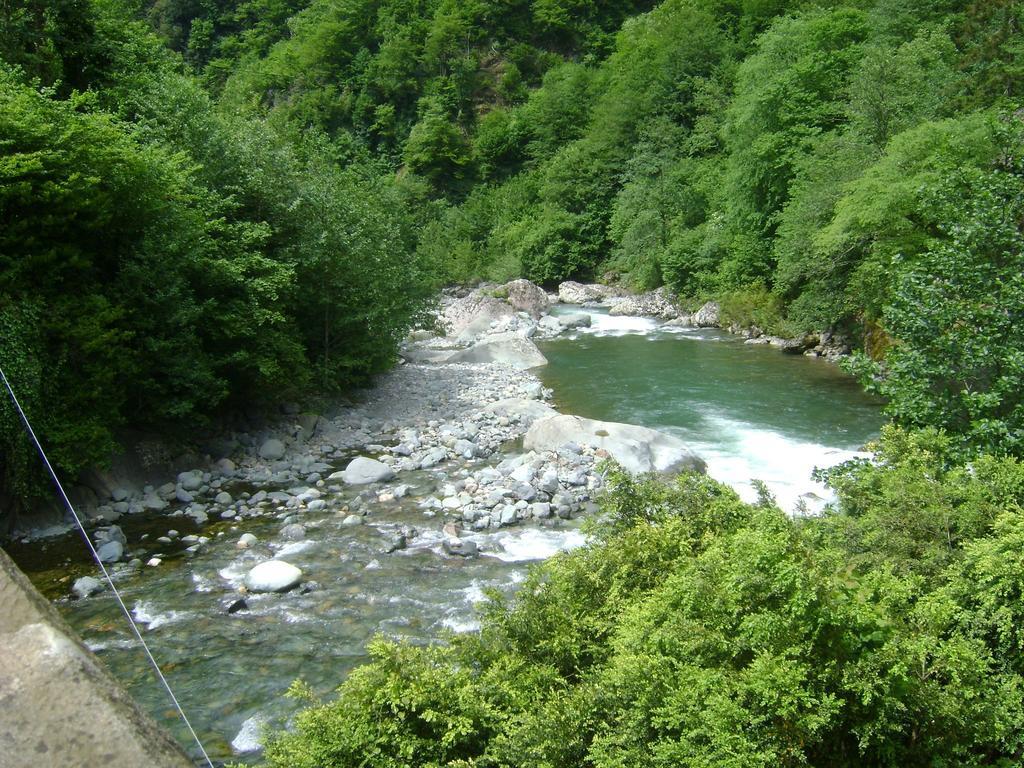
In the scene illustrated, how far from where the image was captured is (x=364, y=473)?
14141mm

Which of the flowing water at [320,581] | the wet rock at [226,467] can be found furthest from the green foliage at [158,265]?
the flowing water at [320,581]

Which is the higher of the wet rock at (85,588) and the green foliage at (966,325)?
the green foliage at (966,325)

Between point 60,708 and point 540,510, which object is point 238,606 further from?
point 60,708

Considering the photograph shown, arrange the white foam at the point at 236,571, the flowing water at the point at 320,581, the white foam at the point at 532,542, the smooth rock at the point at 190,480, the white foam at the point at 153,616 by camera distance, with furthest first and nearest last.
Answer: the smooth rock at the point at 190,480 → the white foam at the point at 532,542 → the white foam at the point at 236,571 → the white foam at the point at 153,616 → the flowing water at the point at 320,581

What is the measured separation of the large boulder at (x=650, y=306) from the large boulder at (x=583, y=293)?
230 centimetres

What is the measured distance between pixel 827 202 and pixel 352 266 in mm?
14305

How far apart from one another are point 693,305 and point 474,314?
32.4 ft

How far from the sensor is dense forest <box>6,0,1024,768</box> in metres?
4.27

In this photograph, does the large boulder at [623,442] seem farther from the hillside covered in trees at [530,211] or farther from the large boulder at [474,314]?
the large boulder at [474,314]

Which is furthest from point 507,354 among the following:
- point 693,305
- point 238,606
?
point 238,606

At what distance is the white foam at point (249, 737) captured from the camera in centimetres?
669

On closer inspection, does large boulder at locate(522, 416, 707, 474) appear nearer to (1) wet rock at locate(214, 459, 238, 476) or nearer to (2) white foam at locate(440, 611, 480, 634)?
(2) white foam at locate(440, 611, 480, 634)

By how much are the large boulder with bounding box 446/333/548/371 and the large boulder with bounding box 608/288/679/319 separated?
31.3ft

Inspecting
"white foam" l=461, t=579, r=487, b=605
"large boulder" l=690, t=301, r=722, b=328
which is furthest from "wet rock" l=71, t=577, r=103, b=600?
"large boulder" l=690, t=301, r=722, b=328
